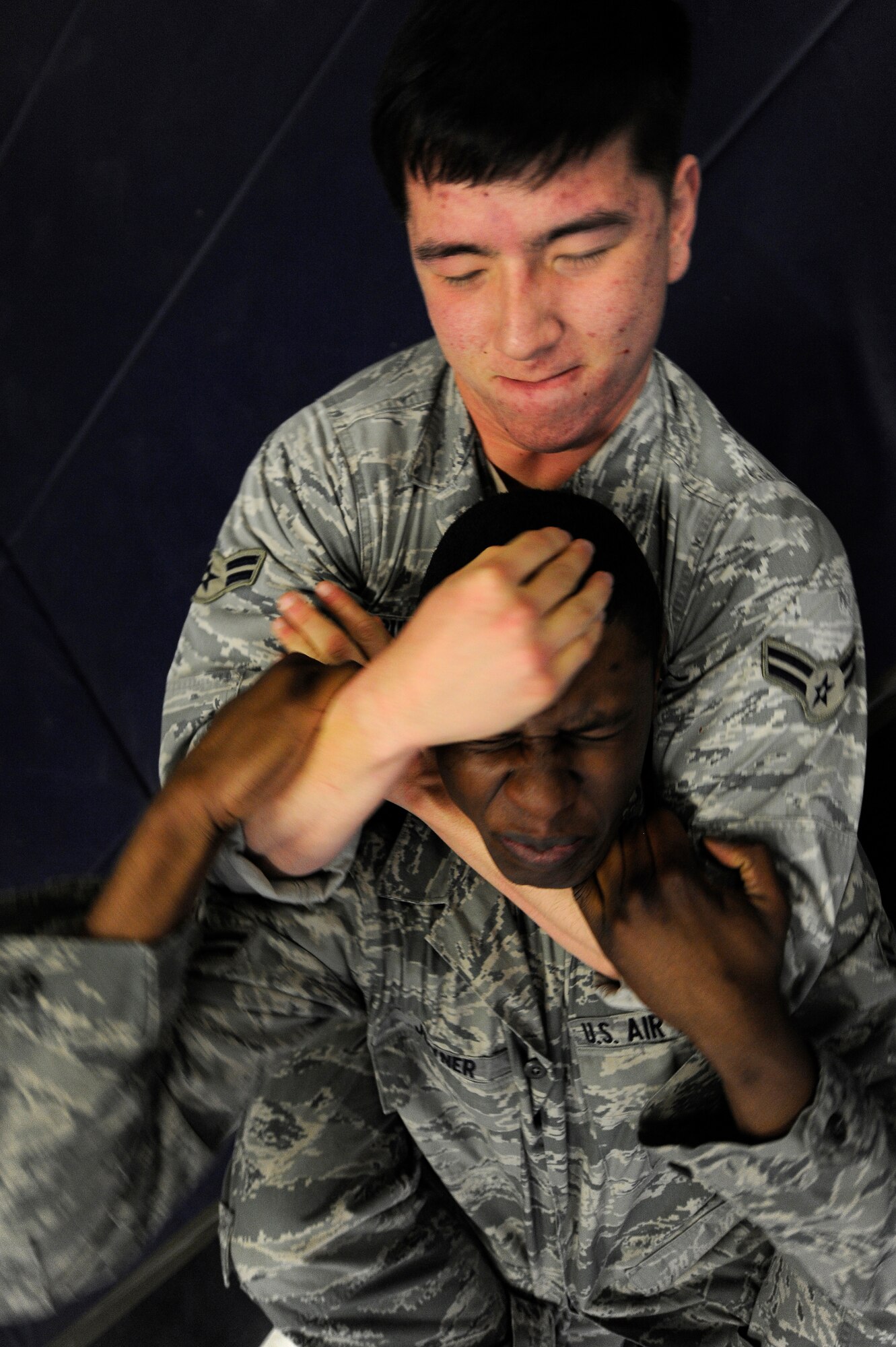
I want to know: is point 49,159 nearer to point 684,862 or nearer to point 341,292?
point 341,292

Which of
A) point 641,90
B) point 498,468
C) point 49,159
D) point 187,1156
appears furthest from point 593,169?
point 49,159

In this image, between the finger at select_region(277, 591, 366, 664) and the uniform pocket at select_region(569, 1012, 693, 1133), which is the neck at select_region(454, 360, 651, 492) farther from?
the uniform pocket at select_region(569, 1012, 693, 1133)

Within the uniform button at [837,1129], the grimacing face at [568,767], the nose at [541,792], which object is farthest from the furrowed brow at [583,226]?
the uniform button at [837,1129]

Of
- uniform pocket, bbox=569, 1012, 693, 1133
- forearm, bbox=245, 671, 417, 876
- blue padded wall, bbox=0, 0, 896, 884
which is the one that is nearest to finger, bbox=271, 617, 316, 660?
forearm, bbox=245, 671, 417, 876

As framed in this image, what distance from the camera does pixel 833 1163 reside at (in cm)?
106

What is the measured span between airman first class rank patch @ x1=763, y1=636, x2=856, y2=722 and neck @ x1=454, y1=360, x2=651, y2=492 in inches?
11.5

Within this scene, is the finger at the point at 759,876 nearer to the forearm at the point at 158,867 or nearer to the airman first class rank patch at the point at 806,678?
the airman first class rank patch at the point at 806,678

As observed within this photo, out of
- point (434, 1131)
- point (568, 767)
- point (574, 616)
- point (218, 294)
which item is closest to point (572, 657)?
point (574, 616)

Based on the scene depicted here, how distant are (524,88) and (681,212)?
0.22 meters

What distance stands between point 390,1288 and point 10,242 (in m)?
2.01

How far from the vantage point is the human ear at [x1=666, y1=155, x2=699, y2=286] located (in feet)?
A: 3.69

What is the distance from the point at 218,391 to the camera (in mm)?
2100

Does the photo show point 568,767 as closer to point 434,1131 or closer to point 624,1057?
point 624,1057

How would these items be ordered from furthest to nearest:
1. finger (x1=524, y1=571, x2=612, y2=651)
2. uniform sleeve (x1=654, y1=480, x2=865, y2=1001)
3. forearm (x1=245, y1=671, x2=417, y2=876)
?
uniform sleeve (x1=654, y1=480, x2=865, y2=1001), forearm (x1=245, y1=671, x2=417, y2=876), finger (x1=524, y1=571, x2=612, y2=651)
